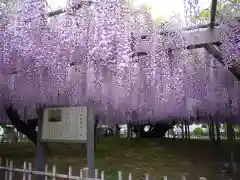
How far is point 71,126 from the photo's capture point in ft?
11.7

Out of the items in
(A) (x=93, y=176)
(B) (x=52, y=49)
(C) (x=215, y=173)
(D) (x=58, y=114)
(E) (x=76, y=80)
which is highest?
(B) (x=52, y=49)

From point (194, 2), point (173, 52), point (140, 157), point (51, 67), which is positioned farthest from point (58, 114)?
point (140, 157)

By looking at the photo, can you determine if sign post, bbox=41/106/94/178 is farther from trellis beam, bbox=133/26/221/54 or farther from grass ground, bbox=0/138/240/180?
grass ground, bbox=0/138/240/180

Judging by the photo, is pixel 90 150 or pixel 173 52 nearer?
pixel 90 150

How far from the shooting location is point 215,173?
23.8 ft

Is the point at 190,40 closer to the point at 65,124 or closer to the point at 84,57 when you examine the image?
the point at 84,57

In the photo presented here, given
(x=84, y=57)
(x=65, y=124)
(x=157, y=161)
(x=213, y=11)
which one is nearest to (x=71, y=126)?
(x=65, y=124)

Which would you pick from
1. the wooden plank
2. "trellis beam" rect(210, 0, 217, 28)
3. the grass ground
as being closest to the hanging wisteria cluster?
the wooden plank

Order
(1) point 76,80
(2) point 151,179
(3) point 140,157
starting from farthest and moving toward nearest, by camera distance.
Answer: (3) point 140,157
(2) point 151,179
(1) point 76,80

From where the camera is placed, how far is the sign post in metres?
3.33

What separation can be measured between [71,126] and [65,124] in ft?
0.39

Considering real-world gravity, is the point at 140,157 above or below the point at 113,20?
below

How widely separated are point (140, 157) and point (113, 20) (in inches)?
287

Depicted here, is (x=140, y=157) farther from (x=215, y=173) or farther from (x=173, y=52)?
(x=173, y=52)
